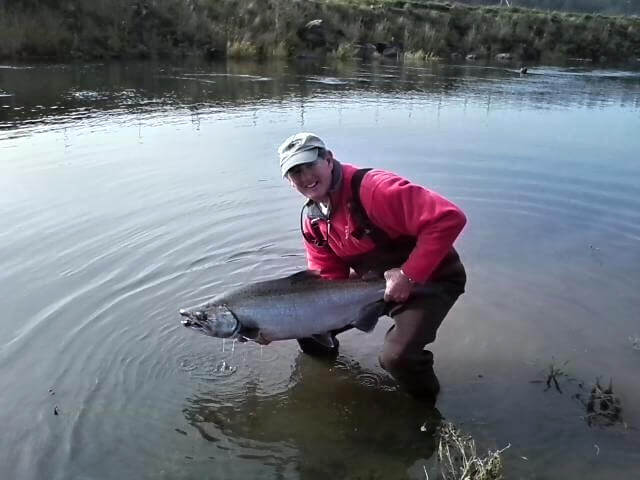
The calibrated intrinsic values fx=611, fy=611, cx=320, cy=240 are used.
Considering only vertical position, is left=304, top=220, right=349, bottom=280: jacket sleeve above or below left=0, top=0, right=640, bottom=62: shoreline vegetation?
below

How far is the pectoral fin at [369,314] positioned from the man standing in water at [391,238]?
0.27ft

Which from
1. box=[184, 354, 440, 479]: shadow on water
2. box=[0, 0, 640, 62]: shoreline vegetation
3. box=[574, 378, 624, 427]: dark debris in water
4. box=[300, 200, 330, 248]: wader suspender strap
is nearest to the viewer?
box=[184, 354, 440, 479]: shadow on water

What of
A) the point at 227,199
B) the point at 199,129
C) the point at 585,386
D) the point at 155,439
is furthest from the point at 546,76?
the point at 155,439

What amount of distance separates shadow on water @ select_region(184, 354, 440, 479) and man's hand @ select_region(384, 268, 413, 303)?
912 millimetres

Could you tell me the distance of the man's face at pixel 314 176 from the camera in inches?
154

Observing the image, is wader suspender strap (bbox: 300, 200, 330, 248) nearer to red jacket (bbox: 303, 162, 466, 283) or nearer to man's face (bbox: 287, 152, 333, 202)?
red jacket (bbox: 303, 162, 466, 283)

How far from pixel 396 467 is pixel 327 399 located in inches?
35.3

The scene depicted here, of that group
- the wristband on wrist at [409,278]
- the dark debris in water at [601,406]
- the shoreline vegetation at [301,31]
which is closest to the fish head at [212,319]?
the wristband on wrist at [409,278]

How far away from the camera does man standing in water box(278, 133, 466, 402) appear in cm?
388

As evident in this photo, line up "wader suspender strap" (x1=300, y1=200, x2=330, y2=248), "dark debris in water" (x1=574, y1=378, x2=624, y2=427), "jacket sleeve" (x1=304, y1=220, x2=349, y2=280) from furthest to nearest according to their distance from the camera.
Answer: "jacket sleeve" (x1=304, y1=220, x2=349, y2=280) < "wader suspender strap" (x1=300, y1=200, x2=330, y2=248) < "dark debris in water" (x1=574, y1=378, x2=624, y2=427)

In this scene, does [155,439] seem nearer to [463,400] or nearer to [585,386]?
[463,400]

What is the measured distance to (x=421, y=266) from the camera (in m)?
3.92

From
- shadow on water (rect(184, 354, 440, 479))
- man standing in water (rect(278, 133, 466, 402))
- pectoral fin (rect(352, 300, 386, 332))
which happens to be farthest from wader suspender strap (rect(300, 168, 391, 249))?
shadow on water (rect(184, 354, 440, 479))

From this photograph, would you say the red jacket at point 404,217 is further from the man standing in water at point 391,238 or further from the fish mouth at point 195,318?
the fish mouth at point 195,318
